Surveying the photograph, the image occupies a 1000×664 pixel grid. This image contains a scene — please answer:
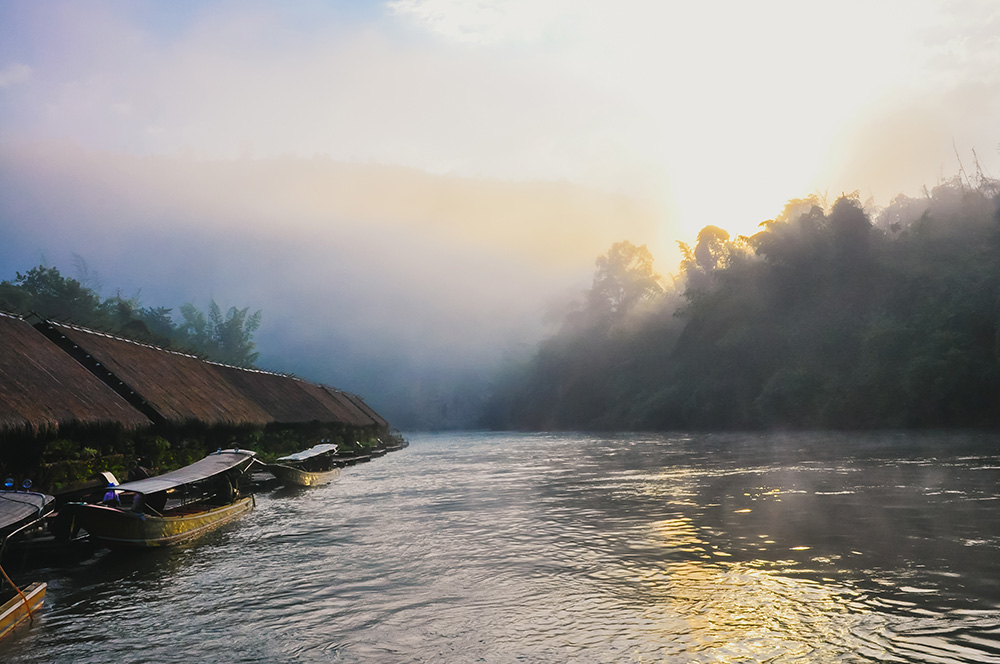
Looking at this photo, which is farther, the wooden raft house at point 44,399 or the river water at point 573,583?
the wooden raft house at point 44,399

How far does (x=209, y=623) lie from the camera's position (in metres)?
10.3

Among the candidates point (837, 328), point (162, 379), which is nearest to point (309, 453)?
point (162, 379)

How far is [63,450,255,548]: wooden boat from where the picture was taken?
1429 centimetres

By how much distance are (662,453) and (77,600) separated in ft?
110

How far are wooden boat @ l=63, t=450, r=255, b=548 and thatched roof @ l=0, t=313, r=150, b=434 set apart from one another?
2.46 metres

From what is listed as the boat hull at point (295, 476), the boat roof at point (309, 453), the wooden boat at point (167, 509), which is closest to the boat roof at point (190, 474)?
the wooden boat at point (167, 509)

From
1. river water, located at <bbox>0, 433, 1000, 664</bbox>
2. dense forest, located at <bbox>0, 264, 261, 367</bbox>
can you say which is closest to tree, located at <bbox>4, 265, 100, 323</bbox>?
dense forest, located at <bbox>0, 264, 261, 367</bbox>

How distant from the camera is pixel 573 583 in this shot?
11797 millimetres

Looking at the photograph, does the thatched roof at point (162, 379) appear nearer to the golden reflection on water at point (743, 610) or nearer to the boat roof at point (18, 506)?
the boat roof at point (18, 506)

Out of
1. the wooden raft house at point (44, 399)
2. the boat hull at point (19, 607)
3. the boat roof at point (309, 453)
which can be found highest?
the wooden raft house at point (44, 399)

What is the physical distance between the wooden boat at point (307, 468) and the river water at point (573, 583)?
6.02 metres

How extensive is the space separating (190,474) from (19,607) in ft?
24.8

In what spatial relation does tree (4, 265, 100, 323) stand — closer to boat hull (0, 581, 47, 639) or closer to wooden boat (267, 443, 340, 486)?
wooden boat (267, 443, 340, 486)

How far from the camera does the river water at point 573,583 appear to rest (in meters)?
8.83
